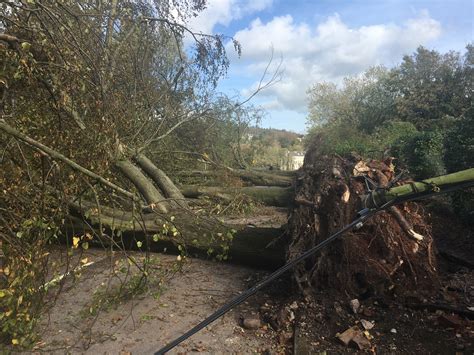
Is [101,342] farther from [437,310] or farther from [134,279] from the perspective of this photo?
[437,310]

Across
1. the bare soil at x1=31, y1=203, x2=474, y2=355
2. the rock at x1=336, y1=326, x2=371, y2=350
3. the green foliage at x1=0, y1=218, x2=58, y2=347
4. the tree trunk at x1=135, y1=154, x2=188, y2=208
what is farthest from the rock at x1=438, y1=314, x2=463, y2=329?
the tree trunk at x1=135, y1=154, x2=188, y2=208

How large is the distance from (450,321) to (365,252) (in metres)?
1.03

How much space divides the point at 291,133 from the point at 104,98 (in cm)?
4574

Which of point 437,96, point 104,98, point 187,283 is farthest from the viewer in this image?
point 437,96

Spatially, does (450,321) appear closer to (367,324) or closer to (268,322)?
(367,324)

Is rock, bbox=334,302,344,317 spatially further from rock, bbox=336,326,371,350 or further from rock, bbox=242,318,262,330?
rock, bbox=242,318,262,330

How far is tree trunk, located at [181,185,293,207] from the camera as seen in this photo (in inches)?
441

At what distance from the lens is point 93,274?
5.98 m

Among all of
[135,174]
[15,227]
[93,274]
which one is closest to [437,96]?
[135,174]

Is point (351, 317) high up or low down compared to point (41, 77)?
down

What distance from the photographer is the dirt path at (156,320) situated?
4.14 meters

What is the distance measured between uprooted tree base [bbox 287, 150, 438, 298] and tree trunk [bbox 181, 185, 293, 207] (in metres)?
6.10

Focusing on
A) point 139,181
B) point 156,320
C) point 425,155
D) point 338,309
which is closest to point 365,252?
point 338,309

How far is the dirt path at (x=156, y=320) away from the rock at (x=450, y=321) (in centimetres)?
160
